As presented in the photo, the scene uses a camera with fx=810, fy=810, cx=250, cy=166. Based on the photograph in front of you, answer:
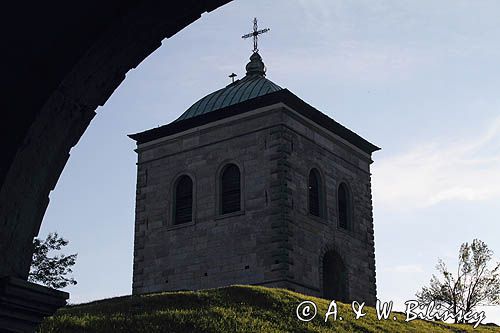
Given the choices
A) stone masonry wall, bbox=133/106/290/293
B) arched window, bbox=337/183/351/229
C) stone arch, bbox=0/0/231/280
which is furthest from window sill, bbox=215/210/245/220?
stone arch, bbox=0/0/231/280

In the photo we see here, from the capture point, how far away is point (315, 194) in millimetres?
31516

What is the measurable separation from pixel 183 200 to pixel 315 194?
522cm

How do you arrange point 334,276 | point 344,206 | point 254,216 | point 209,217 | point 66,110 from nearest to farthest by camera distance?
point 66,110
point 254,216
point 209,217
point 334,276
point 344,206

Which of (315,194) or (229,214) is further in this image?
(315,194)

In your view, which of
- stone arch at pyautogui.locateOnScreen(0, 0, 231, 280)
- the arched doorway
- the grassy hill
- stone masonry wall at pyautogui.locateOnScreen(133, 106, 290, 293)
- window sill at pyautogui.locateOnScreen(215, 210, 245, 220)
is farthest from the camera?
the arched doorway

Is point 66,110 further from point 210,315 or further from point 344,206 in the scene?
point 344,206

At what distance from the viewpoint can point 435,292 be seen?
4212cm

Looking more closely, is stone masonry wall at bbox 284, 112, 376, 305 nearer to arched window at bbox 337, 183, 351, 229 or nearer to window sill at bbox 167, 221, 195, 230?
arched window at bbox 337, 183, 351, 229

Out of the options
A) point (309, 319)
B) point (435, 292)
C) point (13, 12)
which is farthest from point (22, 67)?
point (435, 292)

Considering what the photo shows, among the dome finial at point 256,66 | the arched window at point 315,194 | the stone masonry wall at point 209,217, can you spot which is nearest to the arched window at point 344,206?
the arched window at point 315,194

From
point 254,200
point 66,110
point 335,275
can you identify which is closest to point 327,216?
point 335,275

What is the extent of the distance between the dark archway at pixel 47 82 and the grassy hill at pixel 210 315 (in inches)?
500

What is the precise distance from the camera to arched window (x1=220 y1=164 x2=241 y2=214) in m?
30.4

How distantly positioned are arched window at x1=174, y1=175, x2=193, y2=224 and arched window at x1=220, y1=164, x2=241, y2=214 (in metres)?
1.52
